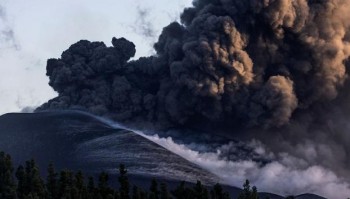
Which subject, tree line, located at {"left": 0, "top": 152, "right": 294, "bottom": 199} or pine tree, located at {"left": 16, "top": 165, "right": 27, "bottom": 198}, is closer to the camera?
tree line, located at {"left": 0, "top": 152, "right": 294, "bottom": 199}

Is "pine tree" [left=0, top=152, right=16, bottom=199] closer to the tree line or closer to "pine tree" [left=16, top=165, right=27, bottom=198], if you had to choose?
the tree line

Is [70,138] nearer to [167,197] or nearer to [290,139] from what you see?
[290,139]

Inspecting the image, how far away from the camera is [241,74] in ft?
213

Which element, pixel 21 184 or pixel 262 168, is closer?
pixel 21 184

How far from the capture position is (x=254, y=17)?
219 feet

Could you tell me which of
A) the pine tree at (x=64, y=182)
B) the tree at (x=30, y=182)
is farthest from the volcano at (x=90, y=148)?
the pine tree at (x=64, y=182)

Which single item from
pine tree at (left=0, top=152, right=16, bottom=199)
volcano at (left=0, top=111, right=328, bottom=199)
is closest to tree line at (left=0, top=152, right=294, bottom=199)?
pine tree at (left=0, top=152, right=16, bottom=199)

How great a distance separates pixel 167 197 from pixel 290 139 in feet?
102

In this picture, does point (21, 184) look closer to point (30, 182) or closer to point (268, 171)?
point (30, 182)

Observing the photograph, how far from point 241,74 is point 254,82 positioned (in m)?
1.92

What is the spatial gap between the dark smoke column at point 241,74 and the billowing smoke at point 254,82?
0.08 m

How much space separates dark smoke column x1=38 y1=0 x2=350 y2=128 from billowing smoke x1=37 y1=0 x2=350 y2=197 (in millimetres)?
83

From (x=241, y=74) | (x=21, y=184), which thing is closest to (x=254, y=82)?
(x=241, y=74)

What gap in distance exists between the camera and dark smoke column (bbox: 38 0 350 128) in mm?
64812
